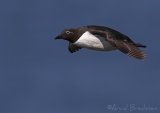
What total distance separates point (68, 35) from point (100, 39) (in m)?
1.67

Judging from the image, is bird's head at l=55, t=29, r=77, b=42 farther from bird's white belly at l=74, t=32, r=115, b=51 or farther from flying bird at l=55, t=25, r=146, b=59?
bird's white belly at l=74, t=32, r=115, b=51

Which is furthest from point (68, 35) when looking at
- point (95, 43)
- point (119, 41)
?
point (119, 41)

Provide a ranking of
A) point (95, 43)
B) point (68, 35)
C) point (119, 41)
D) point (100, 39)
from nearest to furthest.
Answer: point (119, 41) → point (95, 43) → point (100, 39) → point (68, 35)

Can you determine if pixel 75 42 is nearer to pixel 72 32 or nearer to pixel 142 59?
pixel 72 32

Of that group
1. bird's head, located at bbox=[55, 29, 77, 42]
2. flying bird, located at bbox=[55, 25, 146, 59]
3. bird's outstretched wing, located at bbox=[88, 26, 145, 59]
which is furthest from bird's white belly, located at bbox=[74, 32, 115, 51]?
bird's head, located at bbox=[55, 29, 77, 42]

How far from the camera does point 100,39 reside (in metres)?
62.8

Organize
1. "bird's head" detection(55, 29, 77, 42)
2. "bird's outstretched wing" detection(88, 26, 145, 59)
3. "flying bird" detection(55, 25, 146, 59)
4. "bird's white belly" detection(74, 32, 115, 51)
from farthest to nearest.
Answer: "bird's head" detection(55, 29, 77, 42), "bird's white belly" detection(74, 32, 115, 51), "flying bird" detection(55, 25, 146, 59), "bird's outstretched wing" detection(88, 26, 145, 59)

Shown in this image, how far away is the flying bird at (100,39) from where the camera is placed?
61.5m

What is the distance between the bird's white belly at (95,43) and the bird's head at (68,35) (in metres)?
0.78

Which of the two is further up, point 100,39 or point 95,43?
point 100,39

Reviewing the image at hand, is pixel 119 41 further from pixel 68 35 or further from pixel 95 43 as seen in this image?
pixel 68 35

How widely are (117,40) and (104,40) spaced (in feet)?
2.85

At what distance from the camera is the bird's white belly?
62562 mm

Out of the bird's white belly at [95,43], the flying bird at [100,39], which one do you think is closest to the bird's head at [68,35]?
the flying bird at [100,39]
